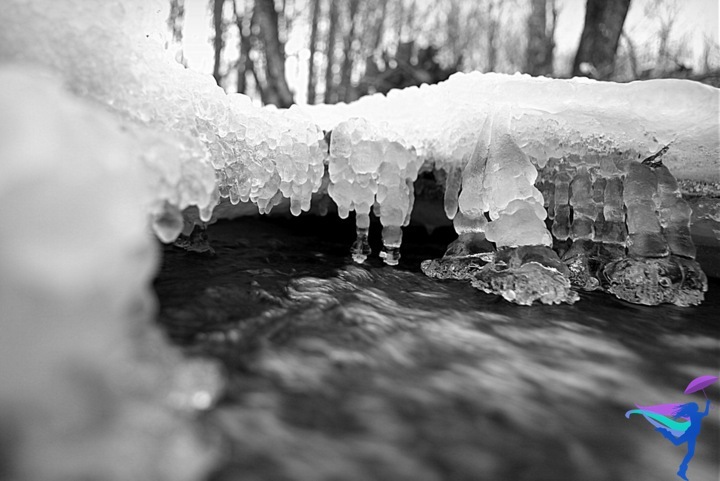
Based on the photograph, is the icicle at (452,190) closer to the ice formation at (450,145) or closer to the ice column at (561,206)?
the ice formation at (450,145)

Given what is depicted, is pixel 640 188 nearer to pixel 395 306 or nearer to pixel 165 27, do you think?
pixel 395 306

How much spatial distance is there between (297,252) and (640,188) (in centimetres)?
142

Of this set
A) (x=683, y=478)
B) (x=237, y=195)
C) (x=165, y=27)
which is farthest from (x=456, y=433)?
(x=165, y=27)

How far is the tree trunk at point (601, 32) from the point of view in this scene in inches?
199

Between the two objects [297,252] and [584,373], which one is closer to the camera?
[584,373]

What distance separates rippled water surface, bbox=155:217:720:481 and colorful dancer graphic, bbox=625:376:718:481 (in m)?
0.02

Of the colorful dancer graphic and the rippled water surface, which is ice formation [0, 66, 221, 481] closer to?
the rippled water surface

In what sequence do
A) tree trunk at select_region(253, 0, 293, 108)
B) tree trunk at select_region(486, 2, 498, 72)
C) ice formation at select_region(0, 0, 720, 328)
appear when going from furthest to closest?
tree trunk at select_region(486, 2, 498, 72), tree trunk at select_region(253, 0, 293, 108), ice formation at select_region(0, 0, 720, 328)

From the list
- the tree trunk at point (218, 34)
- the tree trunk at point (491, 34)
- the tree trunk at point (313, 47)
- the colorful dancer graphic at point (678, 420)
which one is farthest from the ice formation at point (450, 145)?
the tree trunk at point (491, 34)

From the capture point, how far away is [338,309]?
1.30 metres

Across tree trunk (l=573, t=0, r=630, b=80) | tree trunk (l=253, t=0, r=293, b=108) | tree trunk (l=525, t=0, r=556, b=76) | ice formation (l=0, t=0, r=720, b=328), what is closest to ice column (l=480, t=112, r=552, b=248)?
ice formation (l=0, t=0, r=720, b=328)

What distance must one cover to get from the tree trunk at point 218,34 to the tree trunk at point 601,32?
726 centimetres

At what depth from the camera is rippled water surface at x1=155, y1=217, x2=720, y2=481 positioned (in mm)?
722

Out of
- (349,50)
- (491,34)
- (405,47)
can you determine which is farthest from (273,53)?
(491,34)
